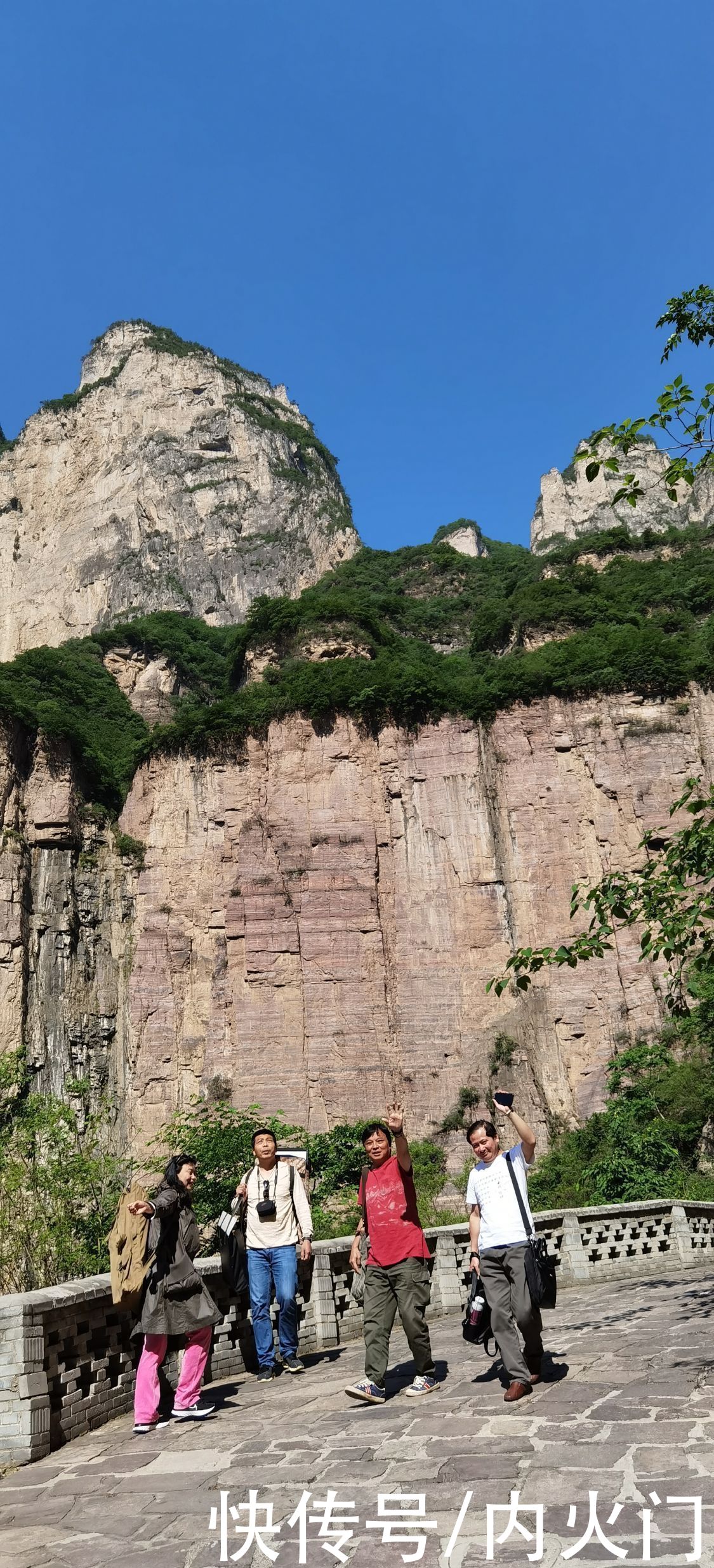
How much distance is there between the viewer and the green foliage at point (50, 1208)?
598 inches

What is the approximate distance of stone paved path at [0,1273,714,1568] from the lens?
12.5ft

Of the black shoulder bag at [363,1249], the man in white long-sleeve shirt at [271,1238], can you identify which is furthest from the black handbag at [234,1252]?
the black shoulder bag at [363,1249]

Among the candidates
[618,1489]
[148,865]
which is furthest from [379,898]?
[618,1489]

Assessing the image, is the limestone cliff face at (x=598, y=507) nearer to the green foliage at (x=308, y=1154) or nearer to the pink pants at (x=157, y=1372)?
the green foliage at (x=308, y=1154)

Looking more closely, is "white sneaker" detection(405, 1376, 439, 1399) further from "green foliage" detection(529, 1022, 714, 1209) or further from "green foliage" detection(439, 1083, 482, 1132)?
"green foliage" detection(439, 1083, 482, 1132)

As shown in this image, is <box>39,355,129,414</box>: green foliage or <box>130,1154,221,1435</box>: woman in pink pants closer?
<box>130,1154,221,1435</box>: woman in pink pants

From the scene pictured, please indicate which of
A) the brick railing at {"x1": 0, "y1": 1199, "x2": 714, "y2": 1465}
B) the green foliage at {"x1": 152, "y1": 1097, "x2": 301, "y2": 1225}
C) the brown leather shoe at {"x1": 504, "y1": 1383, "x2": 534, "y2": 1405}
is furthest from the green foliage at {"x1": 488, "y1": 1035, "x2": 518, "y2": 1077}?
the brown leather shoe at {"x1": 504, "y1": 1383, "x2": 534, "y2": 1405}

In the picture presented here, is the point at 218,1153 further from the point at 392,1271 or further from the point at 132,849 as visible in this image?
the point at 392,1271

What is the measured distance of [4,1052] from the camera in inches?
1050

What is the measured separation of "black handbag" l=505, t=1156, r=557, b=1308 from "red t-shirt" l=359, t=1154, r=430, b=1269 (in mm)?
612

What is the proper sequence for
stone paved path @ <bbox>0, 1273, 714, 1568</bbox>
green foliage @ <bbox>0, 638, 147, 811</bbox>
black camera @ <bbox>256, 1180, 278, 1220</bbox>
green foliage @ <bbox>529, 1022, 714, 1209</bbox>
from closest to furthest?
stone paved path @ <bbox>0, 1273, 714, 1568</bbox>, black camera @ <bbox>256, 1180, 278, 1220</bbox>, green foliage @ <bbox>529, 1022, 714, 1209</bbox>, green foliage @ <bbox>0, 638, 147, 811</bbox>

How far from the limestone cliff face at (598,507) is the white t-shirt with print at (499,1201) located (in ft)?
226

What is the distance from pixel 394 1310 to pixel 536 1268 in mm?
956

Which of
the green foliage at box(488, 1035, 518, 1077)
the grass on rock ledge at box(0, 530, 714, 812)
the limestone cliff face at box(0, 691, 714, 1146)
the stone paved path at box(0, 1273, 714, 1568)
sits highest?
the grass on rock ledge at box(0, 530, 714, 812)
